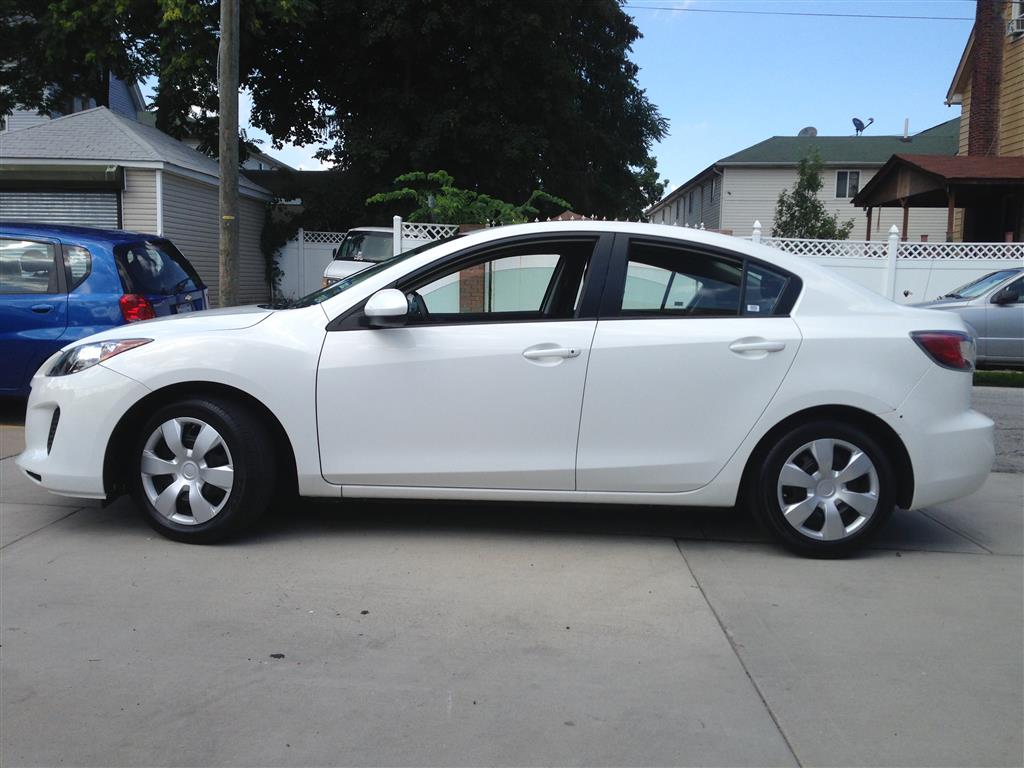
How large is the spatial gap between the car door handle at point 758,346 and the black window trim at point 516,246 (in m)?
0.72

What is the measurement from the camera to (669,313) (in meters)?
4.76

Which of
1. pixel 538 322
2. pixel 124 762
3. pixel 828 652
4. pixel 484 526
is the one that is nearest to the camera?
pixel 124 762

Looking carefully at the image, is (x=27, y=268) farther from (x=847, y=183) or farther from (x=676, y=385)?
(x=847, y=183)

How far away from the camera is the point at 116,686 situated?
3.26 m

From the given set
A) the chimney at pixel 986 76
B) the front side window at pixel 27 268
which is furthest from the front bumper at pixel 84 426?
the chimney at pixel 986 76

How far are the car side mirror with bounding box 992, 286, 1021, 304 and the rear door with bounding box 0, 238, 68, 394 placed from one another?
11808 mm

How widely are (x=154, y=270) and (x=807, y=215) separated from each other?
25.6m

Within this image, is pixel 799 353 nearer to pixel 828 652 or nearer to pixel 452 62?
pixel 828 652

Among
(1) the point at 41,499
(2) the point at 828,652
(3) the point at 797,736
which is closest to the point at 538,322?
(2) the point at 828,652

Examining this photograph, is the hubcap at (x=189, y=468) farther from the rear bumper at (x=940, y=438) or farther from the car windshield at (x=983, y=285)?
the car windshield at (x=983, y=285)

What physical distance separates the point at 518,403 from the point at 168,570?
187 cm

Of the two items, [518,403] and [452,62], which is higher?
[452,62]

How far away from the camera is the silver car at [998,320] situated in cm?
1292

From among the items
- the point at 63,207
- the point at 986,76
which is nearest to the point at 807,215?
the point at 986,76
